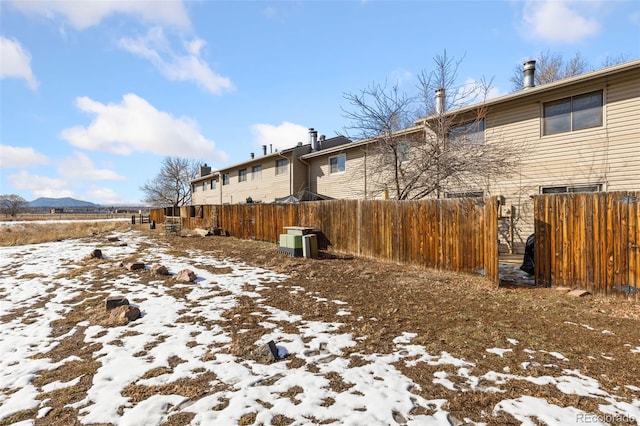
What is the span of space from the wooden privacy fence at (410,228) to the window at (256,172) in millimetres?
9364

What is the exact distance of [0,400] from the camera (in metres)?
2.85

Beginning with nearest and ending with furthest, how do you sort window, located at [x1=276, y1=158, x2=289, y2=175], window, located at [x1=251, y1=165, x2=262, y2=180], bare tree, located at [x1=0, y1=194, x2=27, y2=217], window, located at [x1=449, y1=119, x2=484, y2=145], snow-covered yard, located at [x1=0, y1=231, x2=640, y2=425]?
snow-covered yard, located at [x1=0, y1=231, x2=640, y2=425] → window, located at [x1=449, y1=119, x2=484, y2=145] → window, located at [x1=276, y1=158, x2=289, y2=175] → window, located at [x1=251, y1=165, x2=262, y2=180] → bare tree, located at [x1=0, y1=194, x2=27, y2=217]

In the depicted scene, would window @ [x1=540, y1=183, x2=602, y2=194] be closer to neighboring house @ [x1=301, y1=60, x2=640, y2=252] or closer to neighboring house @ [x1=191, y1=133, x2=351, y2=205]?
neighboring house @ [x1=301, y1=60, x2=640, y2=252]

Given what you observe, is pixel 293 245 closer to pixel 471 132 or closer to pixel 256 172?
pixel 471 132

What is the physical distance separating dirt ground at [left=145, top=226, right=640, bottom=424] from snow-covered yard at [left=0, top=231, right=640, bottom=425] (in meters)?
0.09

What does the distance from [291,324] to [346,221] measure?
645 centimetres

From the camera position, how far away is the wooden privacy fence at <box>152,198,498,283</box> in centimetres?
686

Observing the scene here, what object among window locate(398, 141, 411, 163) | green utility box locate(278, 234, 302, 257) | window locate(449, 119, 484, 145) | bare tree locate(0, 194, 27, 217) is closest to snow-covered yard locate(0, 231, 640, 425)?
green utility box locate(278, 234, 302, 257)

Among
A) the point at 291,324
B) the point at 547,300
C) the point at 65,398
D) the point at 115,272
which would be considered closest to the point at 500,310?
the point at 547,300

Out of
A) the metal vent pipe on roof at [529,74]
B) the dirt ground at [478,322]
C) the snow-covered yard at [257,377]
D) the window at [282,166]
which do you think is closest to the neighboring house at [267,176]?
the window at [282,166]

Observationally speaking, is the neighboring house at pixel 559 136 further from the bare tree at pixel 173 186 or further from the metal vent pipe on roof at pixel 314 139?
the bare tree at pixel 173 186

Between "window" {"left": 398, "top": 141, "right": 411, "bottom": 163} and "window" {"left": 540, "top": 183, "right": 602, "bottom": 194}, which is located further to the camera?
"window" {"left": 398, "top": 141, "right": 411, "bottom": 163}

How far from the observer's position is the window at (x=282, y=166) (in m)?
20.0

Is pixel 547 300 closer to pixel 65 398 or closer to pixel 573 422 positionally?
pixel 573 422
